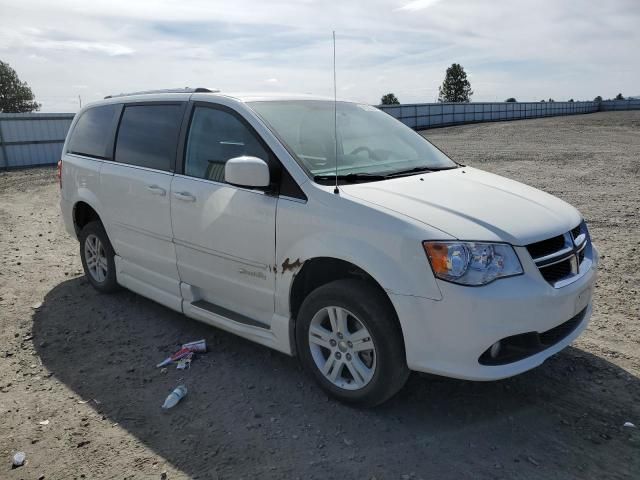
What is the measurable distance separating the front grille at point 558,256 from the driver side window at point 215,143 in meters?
1.76

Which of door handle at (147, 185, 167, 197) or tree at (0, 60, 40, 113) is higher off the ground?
tree at (0, 60, 40, 113)

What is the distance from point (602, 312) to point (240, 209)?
309cm

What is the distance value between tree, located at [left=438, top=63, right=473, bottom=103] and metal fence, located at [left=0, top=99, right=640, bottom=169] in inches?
917

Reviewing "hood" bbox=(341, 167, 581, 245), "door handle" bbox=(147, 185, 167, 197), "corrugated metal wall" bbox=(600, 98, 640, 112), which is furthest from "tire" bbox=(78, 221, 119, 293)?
"corrugated metal wall" bbox=(600, 98, 640, 112)

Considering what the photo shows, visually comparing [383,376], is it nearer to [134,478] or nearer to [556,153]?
[134,478]

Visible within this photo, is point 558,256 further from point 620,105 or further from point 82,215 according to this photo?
point 620,105

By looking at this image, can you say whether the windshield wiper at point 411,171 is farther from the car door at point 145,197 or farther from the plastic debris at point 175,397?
the plastic debris at point 175,397

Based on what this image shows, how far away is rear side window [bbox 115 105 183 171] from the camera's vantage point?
4227mm

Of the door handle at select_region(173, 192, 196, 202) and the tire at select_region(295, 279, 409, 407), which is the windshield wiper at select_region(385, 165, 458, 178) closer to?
the tire at select_region(295, 279, 409, 407)

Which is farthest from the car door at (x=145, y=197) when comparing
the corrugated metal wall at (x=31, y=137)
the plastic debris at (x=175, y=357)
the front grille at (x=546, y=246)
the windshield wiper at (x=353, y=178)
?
the corrugated metal wall at (x=31, y=137)

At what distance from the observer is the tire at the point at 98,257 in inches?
199

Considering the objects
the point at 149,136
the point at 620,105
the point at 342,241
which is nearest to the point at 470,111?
the point at 620,105

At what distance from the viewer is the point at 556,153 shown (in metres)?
17.1

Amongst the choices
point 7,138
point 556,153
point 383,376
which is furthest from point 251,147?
point 7,138
